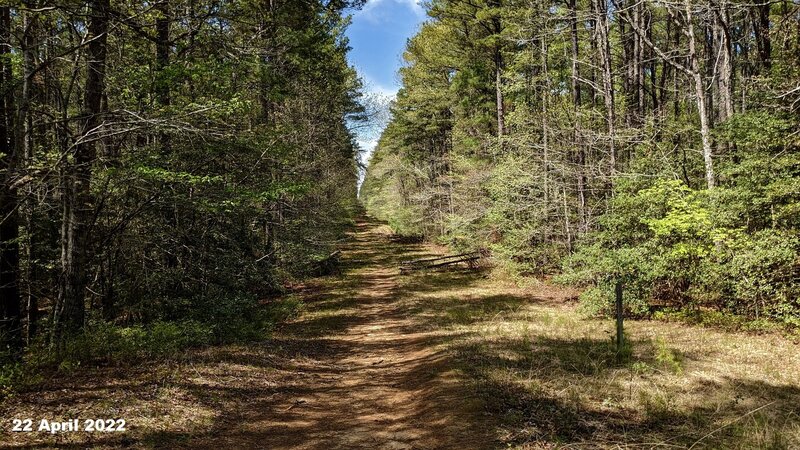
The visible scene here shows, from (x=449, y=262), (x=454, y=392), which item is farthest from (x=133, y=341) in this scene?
(x=449, y=262)

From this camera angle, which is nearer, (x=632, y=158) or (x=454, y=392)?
(x=454, y=392)

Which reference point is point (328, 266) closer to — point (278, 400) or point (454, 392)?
point (278, 400)

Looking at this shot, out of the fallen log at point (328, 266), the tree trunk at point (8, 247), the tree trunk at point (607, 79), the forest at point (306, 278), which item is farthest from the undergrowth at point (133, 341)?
the tree trunk at point (607, 79)

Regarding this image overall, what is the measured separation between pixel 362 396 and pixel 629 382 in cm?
428

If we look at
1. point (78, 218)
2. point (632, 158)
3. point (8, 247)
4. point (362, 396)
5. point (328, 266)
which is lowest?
point (362, 396)

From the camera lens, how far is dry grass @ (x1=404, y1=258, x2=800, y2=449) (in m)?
4.80

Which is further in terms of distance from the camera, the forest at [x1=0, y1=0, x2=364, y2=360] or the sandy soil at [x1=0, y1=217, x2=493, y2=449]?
the forest at [x1=0, y1=0, x2=364, y2=360]

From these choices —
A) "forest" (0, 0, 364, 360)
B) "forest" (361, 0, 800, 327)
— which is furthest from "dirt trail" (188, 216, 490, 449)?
"forest" (361, 0, 800, 327)

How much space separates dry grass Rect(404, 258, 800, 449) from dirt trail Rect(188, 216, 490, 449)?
0.52m

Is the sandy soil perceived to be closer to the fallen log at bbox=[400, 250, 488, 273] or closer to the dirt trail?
the dirt trail

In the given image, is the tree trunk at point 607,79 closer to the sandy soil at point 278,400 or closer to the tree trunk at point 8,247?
the sandy soil at point 278,400

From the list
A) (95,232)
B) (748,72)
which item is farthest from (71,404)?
(748,72)

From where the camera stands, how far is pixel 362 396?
6996 millimetres

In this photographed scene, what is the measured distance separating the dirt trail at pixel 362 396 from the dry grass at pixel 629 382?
515 mm
